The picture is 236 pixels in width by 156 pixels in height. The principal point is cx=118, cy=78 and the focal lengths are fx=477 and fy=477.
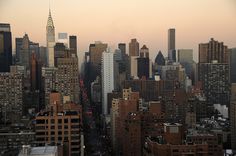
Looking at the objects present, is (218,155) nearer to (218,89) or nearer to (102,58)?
(218,89)

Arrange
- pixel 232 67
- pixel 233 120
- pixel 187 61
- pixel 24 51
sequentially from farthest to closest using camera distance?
pixel 187 61
pixel 24 51
pixel 232 67
pixel 233 120

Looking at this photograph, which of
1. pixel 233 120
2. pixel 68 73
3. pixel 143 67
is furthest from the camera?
pixel 143 67

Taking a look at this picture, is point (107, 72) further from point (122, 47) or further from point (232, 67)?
point (232, 67)

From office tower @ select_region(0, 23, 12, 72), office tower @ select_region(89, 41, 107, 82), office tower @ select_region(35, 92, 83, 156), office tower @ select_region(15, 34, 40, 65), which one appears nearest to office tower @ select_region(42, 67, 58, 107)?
office tower @ select_region(15, 34, 40, 65)

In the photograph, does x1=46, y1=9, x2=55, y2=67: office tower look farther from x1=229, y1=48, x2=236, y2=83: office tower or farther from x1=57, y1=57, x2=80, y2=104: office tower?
x1=229, y1=48, x2=236, y2=83: office tower

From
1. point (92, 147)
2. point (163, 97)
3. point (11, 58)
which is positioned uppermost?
point (11, 58)

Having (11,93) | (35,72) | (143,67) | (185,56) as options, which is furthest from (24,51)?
(185,56)

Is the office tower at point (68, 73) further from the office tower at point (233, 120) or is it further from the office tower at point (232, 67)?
the office tower at point (233, 120)

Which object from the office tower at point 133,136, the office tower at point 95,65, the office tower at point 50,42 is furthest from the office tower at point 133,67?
the office tower at point 133,136

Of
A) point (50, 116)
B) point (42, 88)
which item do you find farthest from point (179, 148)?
point (42, 88)
